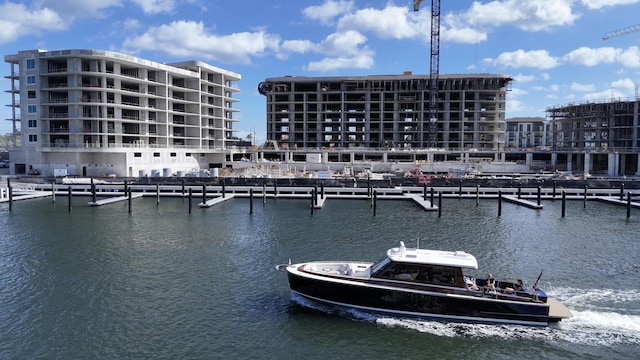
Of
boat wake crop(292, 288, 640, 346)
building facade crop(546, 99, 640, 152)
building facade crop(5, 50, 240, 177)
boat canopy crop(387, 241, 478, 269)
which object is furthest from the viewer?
building facade crop(546, 99, 640, 152)

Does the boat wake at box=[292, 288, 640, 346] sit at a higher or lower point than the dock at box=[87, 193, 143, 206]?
lower

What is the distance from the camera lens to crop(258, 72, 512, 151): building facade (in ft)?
452

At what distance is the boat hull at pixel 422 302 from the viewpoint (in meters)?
22.8

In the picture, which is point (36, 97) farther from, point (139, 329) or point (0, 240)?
point (139, 329)

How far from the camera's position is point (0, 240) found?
42.3 meters

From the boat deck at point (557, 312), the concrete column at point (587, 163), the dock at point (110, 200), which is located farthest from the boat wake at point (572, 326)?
the concrete column at point (587, 163)

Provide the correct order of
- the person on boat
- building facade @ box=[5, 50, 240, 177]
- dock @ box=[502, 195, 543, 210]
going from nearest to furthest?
the person on boat, dock @ box=[502, 195, 543, 210], building facade @ box=[5, 50, 240, 177]

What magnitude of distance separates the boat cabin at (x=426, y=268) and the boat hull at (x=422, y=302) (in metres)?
0.45

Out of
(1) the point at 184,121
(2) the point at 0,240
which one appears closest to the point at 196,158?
(1) the point at 184,121

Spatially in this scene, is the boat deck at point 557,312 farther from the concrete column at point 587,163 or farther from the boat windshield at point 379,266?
the concrete column at point 587,163

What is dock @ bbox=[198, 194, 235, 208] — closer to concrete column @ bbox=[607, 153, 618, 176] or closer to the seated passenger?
the seated passenger

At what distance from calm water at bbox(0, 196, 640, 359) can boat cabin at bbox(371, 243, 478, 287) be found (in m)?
2.17

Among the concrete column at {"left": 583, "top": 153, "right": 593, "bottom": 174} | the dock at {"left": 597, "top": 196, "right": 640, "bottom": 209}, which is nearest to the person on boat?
the dock at {"left": 597, "top": 196, "right": 640, "bottom": 209}

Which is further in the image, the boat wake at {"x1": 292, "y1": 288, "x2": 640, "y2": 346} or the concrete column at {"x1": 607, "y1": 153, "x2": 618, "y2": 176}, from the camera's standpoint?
the concrete column at {"x1": 607, "y1": 153, "x2": 618, "y2": 176}
